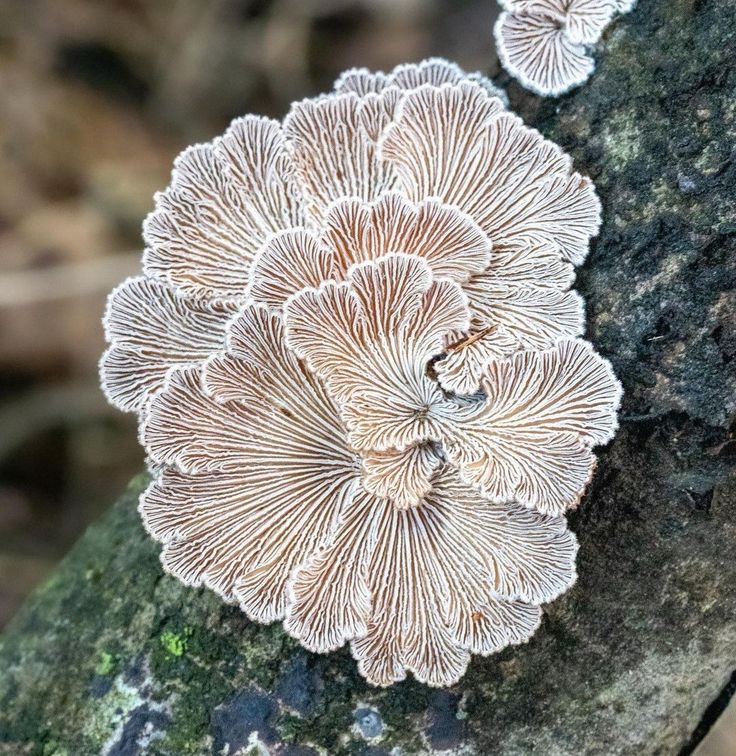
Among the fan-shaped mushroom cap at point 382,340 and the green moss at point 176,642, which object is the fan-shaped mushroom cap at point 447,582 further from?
the green moss at point 176,642

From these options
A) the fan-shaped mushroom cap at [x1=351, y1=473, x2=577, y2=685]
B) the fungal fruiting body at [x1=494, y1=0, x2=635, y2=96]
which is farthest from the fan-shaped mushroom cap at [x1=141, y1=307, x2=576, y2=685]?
the fungal fruiting body at [x1=494, y1=0, x2=635, y2=96]

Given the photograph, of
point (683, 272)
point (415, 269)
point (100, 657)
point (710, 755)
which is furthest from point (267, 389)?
point (710, 755)

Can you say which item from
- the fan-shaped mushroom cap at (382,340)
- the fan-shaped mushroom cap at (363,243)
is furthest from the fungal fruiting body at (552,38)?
the fan-shaped mushroom cap at (382,340)

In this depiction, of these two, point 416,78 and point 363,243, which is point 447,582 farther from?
point 416,78

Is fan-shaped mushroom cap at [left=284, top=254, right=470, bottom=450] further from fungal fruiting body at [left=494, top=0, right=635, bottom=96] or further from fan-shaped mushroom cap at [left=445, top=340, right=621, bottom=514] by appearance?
fungal fruiting body at [left=494, top=0, right=635, bottom=96]

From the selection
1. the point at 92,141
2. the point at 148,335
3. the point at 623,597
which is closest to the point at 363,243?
the point at 148,335

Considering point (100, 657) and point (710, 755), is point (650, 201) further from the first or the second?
point (710, 755)
